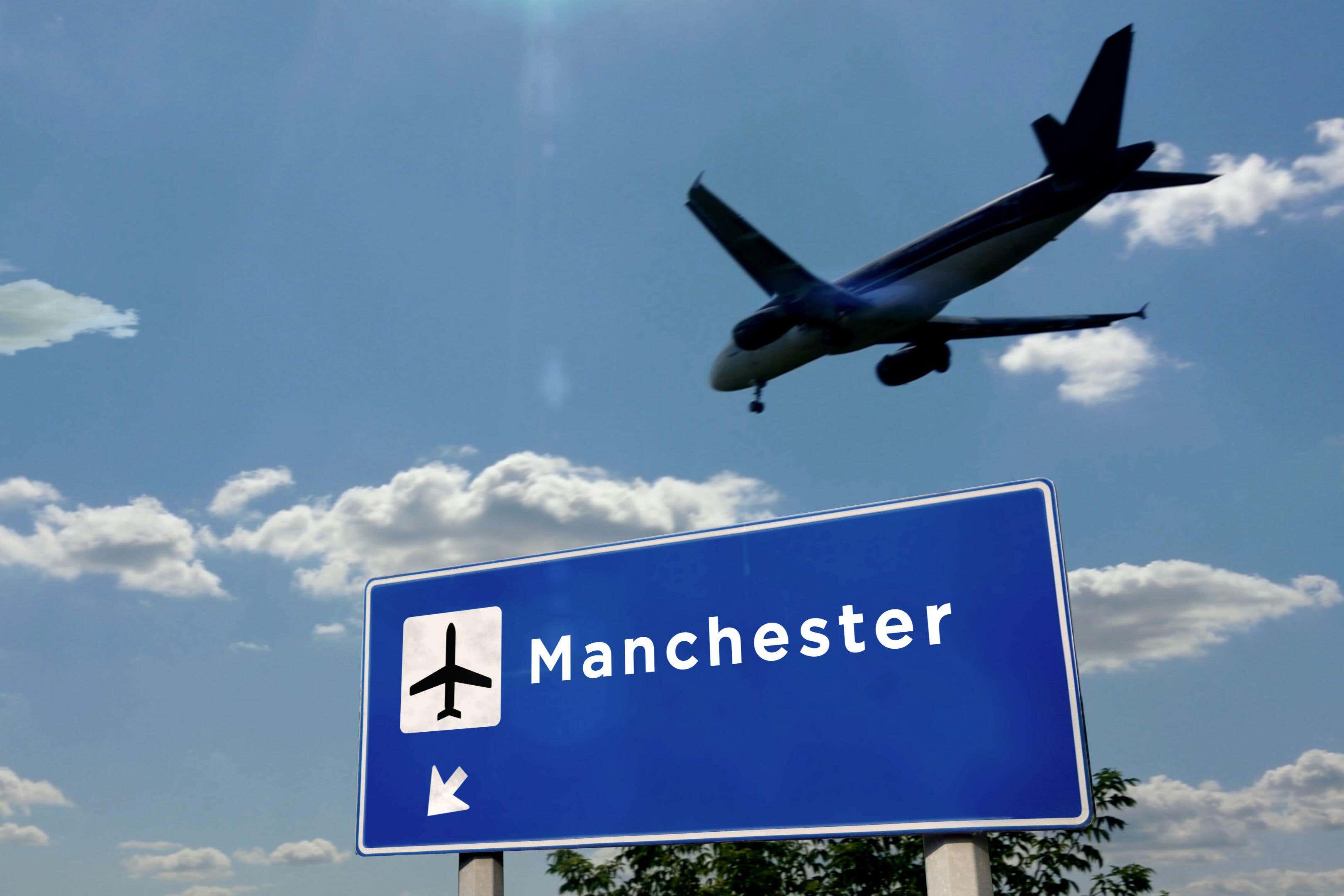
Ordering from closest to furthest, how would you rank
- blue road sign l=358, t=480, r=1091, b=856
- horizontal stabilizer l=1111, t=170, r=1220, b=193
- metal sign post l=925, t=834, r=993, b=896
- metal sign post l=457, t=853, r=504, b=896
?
metal sign post l=925, t=834, r=993, b=896, blue road sign l=358, t=480, r=1091, b=856, metal sign post l=457, t=853, r=504, b=896, horizontal stabilizer l=1111, t=170, r=1220, b=193

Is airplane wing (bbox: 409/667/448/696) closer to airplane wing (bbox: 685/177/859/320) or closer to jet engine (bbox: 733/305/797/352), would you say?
airplane wing (bbox: 685/177/859/320)

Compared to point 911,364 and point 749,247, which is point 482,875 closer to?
point 749,247

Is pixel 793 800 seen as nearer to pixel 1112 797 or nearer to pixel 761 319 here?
pixel 1112 797

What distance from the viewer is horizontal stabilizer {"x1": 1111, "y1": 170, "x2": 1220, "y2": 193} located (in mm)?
35062

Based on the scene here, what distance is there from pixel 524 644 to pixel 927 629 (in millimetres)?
2986

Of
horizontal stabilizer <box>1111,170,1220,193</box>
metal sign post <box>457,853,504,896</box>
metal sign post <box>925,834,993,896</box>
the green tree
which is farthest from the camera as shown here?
horizontal stabilizer <box>1111,170,1220,193</box>

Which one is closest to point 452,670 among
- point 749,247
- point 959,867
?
point 959,867

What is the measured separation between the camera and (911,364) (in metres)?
41.5

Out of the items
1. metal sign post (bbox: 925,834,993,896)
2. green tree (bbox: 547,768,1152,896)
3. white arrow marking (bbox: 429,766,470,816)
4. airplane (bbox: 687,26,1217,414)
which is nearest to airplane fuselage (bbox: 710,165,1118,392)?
airplane (bbox: 687,26,1217,414)

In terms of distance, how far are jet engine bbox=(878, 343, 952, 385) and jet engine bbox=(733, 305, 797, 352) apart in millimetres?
4674

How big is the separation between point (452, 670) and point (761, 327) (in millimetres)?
29657

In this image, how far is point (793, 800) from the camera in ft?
23.7

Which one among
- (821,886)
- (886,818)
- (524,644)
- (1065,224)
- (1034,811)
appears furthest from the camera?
(1065,224)

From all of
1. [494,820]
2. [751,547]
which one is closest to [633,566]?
[751,547]
